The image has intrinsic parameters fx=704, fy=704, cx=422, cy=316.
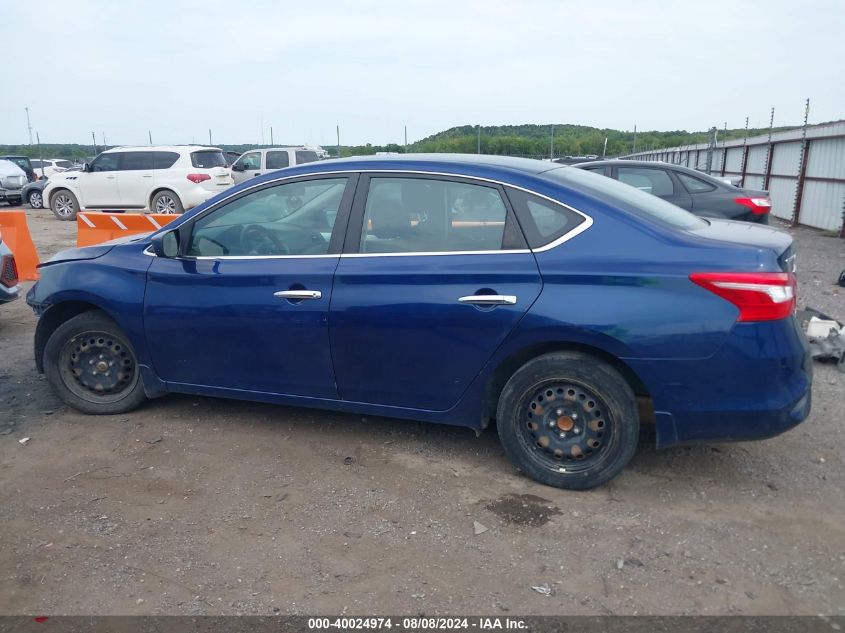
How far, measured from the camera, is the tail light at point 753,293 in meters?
3.32

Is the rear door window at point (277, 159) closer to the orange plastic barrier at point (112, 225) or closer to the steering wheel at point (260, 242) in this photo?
the orange plastic barrier at point (112, 225)

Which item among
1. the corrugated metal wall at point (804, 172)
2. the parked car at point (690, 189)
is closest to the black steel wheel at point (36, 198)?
the parked car at point (690, 189)

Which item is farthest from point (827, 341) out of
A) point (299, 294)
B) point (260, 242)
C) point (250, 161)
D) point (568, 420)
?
point (250, 161)

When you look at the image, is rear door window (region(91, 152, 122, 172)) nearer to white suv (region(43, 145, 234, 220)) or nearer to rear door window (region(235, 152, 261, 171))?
white suv (region(43, 145, 234, 220))

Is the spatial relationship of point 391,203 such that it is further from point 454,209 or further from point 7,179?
point 7,179

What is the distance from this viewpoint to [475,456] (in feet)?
13.8

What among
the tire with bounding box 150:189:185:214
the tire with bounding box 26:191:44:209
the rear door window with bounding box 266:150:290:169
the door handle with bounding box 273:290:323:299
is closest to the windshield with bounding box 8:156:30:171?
the tire with bounding box 26:191:44:209

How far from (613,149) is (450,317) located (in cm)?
3681

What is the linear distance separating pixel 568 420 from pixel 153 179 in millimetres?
14979

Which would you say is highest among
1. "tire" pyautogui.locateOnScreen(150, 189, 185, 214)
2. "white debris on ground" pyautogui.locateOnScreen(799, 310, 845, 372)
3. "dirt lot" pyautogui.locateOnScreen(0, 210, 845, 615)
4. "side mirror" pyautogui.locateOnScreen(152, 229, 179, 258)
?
"side mirror" pyautogui.locateOnScreen(152, 229, 179, 258)

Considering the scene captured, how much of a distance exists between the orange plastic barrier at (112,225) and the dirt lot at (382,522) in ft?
15.2

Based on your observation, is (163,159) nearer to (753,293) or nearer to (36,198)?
(36,198)

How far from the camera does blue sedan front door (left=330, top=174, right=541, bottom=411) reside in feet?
12.1

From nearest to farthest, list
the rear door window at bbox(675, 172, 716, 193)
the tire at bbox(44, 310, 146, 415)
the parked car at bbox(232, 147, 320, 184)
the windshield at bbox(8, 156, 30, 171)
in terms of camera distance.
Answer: the tire at bbox(44, 310, 146, 415), the rear door window at bbox(675, 172, 716, 193), the parked car at bbox(232, 147, 320, 184), the windshield at bbox(8, 156, 30, 171)
